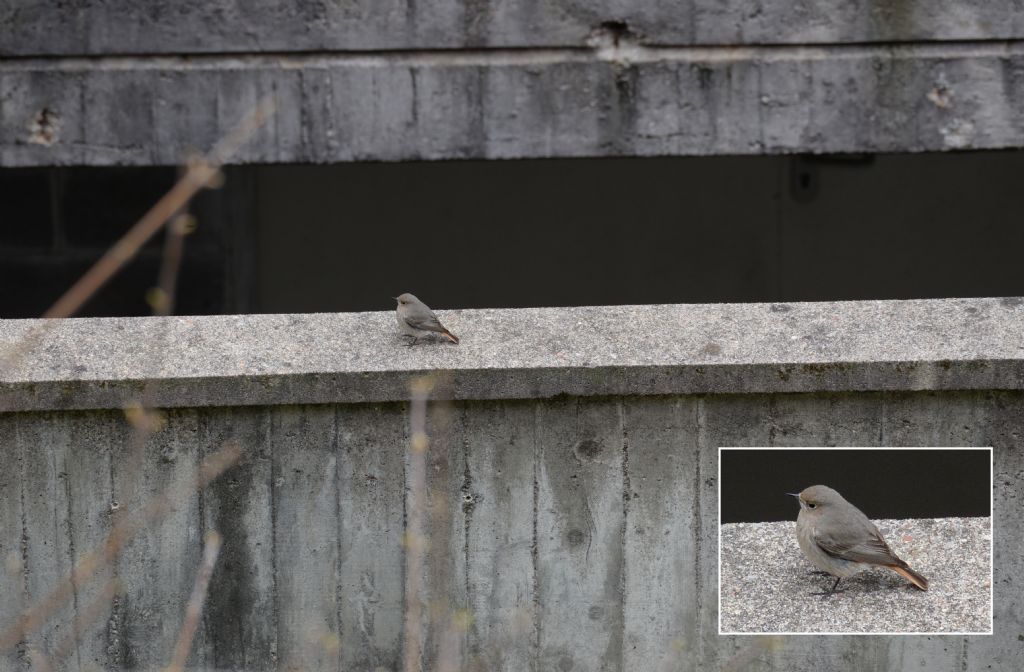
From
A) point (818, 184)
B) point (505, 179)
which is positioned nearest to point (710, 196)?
point (818, 184)

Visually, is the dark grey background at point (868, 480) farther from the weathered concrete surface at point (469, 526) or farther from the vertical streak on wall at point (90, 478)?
the vertical streak on wall at point (90, 478)

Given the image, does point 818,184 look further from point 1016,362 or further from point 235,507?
point 235,507

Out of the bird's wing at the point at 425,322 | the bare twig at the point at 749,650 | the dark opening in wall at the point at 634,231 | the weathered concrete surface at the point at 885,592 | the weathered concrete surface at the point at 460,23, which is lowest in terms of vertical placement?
the bare twig at the point at 749,650

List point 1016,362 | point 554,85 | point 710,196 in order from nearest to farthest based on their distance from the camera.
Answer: point 1016,362
point 554,85
point 710,196

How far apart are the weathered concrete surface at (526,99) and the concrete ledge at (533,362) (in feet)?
14.1

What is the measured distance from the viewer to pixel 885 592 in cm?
427

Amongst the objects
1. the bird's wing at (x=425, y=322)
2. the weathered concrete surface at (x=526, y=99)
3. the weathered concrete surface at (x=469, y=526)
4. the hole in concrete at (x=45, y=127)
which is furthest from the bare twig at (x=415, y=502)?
the hole in concrete at (x=45, y=127)

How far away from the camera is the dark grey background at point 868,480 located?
4.30 metres

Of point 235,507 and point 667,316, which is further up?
point 667,316

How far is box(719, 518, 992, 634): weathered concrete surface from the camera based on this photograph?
4219mm

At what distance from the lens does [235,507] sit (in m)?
4.27

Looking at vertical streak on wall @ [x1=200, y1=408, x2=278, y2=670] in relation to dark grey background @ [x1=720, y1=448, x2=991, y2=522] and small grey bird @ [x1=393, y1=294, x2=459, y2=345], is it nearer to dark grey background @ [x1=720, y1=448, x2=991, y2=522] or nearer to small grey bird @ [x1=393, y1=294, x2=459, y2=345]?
small grey bird @ [x1=393, y1=294, x2=459, y2=345]

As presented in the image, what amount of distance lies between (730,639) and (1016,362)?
48.9 inches

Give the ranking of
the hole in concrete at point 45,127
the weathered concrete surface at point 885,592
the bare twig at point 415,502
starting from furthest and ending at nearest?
the hole in concrete at point 45,127 < the weathered concrete surface at point 885,592 < the bare twig at point 415,502
